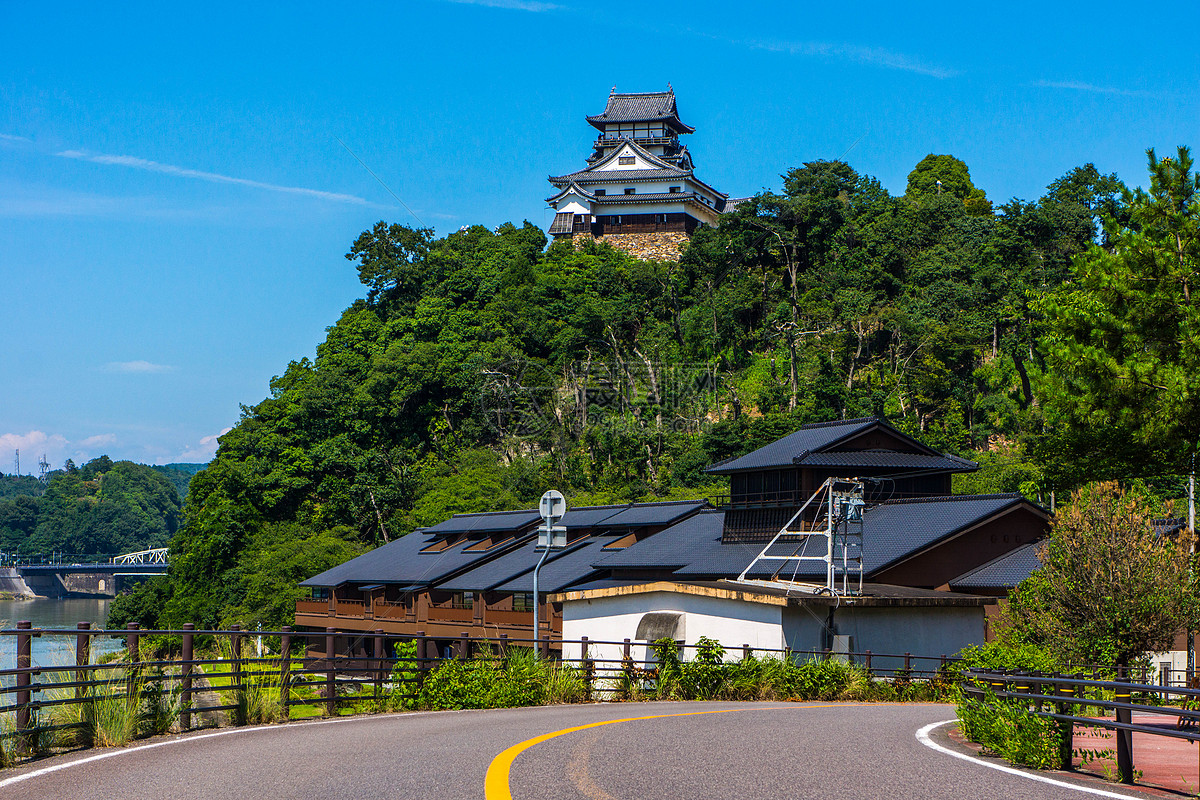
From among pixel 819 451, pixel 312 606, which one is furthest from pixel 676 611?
pixel 312 606

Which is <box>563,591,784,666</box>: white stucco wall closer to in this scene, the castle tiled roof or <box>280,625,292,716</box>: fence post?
<box>280,625,292,716</box>: fence post

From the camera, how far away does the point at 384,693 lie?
16734 millimetres

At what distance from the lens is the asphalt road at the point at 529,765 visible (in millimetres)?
8391

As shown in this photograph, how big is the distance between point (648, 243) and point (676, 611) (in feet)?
183

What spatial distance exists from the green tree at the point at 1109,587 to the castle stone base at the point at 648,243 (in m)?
65.8

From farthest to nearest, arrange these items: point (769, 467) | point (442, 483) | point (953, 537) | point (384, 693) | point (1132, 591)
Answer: point (442, 483) → point (769, 467) → point (953, 537) → point (1132, 591) → point (384, 693)

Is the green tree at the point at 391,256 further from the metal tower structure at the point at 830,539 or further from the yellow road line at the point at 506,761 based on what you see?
the yellow road line at the point at 506,761

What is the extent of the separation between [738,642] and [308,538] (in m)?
47.4

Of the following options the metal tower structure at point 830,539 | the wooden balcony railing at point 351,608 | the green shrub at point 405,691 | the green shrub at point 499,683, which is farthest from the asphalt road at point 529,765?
the wooden balcony railing at point 351,608

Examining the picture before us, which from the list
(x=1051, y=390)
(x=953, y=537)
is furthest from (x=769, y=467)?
(x=1051, y=390)

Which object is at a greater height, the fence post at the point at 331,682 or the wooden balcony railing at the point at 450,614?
the fence post at the point at 331,682

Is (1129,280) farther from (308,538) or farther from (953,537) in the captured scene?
(308,538)

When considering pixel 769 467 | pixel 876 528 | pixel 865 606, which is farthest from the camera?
pixel 769 467

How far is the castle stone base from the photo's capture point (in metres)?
84.0
